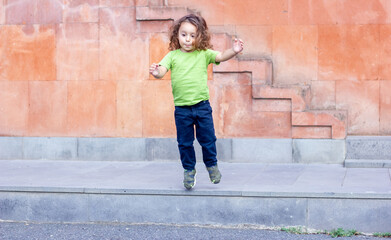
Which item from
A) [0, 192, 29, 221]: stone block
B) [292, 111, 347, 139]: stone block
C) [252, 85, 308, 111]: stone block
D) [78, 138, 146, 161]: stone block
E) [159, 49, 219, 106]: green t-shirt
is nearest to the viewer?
[159, 49, 219, 106]: green t-shirt

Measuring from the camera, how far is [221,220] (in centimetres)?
618

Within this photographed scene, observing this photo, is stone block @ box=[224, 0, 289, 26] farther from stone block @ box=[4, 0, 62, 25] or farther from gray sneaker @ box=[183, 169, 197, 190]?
gray sneaker @ box=[183, 169, 197, 190]

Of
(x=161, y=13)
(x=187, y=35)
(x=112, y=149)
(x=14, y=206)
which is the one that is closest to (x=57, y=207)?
(x=14, y=206)

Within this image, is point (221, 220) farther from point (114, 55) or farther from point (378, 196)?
point (114, 55)

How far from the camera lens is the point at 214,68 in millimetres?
8766

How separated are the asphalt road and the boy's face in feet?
5.75

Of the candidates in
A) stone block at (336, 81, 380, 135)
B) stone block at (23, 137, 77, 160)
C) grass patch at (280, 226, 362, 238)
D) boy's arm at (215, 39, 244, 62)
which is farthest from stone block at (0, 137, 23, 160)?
grass patch at (280, 226, 362, 238)

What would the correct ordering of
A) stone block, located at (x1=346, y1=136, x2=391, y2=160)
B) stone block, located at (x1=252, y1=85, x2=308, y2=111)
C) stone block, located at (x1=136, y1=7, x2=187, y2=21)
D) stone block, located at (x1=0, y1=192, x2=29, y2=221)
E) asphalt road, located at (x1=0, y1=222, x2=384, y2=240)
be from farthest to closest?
1. stone block, located at (x1=136, y1=7, x2=187, y2=21)
2. stone block, located at (x1=252, y1=85, x2=308, y2=111)
3. stone block, located at (x1=346, y1=136, x2=391, y2=160)
4. stone block, located at (x1=0, y1=192, x2=29, y2=221)
5. asphalt road, located at (x1=0, y1=222, x2=384, y2=240)

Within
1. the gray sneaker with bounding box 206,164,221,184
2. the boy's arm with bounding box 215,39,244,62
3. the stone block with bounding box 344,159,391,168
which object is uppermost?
the boy's arm with bounding box 215,39,244,62

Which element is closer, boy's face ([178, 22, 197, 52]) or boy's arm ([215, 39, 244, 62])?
boy's arm ([215, 39, 244, 62])

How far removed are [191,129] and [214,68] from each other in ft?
8.58

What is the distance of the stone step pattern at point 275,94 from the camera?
27.8 feet

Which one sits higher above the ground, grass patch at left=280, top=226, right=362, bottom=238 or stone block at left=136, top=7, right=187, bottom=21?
stone block at left=136, top=7, right=187, bottom=21

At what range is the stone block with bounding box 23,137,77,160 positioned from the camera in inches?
361
